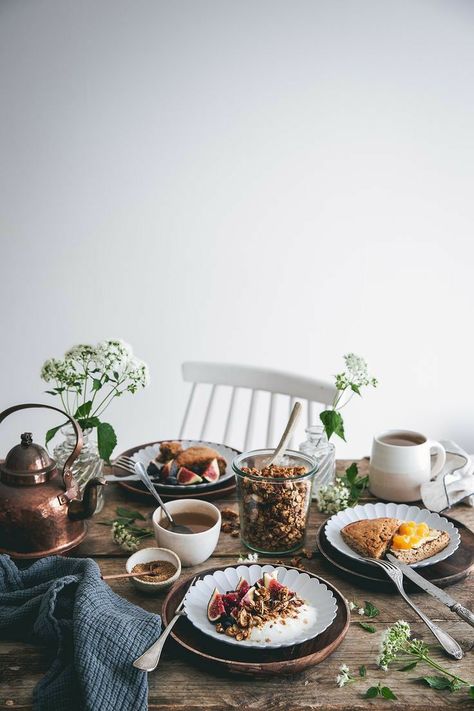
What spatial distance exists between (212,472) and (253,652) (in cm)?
70

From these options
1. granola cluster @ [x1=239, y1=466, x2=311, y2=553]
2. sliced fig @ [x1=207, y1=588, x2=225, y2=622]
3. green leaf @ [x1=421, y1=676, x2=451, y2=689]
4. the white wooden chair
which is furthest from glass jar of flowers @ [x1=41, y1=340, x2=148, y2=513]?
green leaf @ [x1=421, y1=676, x2=451, y2=689]

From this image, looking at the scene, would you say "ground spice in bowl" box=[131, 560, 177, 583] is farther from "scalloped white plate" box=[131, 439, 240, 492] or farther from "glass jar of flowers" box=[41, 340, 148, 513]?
"scalloped white plate" box=[131, 439, 240, 492]

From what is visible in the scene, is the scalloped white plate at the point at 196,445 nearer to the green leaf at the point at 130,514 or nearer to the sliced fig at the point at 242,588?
the green leaf at the point at 130,514

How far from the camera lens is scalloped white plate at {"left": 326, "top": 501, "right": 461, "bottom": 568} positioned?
1.40 meters

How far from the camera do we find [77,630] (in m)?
1.09

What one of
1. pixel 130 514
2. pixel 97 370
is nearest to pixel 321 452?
pixel 130 514

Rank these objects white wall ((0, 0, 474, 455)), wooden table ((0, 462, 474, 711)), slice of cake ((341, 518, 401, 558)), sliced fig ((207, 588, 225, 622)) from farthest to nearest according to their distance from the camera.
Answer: white wall ((0, 0, 474, 455))
slice of cake ((341, 518, 401, 558))
sliced fig ((207, 588, 225, 622))
wooden table ((0, 462, 474, 711))

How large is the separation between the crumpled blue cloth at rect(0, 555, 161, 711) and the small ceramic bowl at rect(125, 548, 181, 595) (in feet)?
0.21

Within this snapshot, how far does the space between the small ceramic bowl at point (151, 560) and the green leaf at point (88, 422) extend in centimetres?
33

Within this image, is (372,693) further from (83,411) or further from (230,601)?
(83,411)

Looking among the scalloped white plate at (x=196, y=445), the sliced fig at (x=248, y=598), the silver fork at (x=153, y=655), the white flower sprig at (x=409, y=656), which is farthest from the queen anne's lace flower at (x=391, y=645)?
the scalloped white plate at (x=196, y=445)

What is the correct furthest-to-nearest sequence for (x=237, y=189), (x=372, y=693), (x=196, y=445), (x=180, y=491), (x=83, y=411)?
(x=237, y=189)
(x=196, y=445)
(x=180, y=491)
(x=83, y=411)
(x=372, y=693)

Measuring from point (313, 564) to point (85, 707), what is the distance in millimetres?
570

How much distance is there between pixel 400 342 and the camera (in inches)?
145
